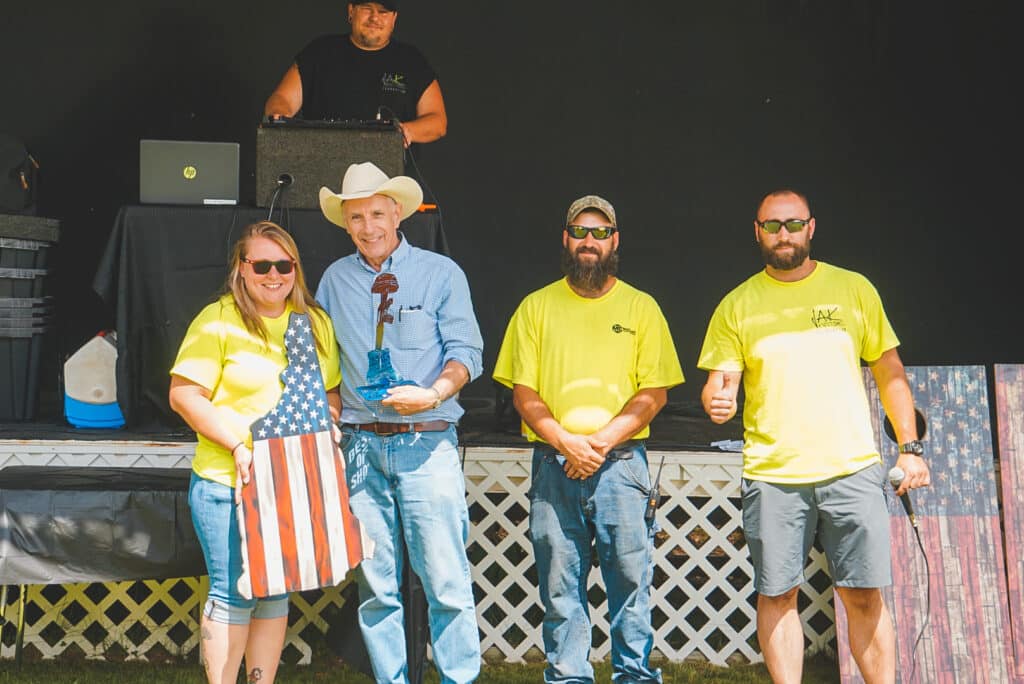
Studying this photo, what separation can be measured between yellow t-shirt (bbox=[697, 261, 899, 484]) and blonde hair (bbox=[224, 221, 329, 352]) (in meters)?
1.24

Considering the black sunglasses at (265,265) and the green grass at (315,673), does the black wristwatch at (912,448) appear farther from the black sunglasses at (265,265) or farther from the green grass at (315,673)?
the black sunglasses at (265,265)

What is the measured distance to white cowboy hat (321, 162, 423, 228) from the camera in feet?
12.1

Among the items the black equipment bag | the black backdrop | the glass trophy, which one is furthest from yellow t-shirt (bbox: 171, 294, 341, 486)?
the black backdrop

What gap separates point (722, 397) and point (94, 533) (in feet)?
7.19

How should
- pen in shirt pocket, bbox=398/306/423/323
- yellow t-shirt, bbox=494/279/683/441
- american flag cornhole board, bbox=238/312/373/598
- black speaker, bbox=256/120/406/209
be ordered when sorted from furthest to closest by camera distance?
1. black speaker, bbox=256/120/406/209
2. yellow t-shirt, bbox=494/279/683/441
3. pen in shirt pocket, bbox=398/306/423/323
4. american flag cornhole board, bbox=238/312/373/598

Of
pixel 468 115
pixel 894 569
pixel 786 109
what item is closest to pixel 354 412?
pixel 894 569

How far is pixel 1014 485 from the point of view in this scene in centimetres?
425

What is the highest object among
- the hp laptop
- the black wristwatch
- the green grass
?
the hp laptop

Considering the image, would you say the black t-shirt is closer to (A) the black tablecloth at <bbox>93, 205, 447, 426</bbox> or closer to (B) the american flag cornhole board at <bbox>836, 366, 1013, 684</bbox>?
(A) the black tablecloth at <bbox>93, 205, 447, 426</bbox>

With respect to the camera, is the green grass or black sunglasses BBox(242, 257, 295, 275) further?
the green grass

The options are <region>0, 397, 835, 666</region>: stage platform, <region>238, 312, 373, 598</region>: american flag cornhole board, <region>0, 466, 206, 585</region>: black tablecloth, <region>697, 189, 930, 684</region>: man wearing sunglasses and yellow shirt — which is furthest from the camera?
<region>0, 397, 835, 666</region>: stage platform

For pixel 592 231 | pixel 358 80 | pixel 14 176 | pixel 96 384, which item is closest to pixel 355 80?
pixel 358 80

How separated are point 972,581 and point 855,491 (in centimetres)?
109

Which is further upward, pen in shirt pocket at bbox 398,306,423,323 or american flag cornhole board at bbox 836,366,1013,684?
pen in shirt pocket at bbox 398,306,423,323
